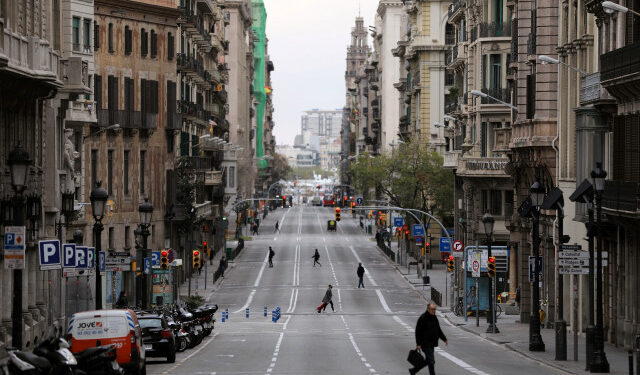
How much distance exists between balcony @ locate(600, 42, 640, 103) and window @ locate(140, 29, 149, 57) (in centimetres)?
4016

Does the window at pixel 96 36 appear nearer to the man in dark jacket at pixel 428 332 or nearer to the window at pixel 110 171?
the window at pixel 110 171

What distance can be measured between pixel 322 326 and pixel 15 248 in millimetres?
32339

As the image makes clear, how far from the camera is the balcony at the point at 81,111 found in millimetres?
52925

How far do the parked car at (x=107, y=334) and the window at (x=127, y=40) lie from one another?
44191 millimetres

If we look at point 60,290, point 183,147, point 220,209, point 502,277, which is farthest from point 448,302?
point 220,209

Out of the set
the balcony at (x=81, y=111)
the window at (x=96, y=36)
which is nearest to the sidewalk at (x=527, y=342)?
the balcony at (x=81, y=111)

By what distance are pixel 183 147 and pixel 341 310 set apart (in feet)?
64.8

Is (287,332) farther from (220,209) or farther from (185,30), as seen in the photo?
(220,209)

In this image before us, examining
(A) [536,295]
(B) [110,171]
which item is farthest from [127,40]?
(A) [536,295]

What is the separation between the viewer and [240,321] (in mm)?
63156

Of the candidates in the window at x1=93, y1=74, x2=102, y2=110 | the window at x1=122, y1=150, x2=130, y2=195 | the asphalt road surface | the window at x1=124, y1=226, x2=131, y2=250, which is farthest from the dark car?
the window at x1=122, y1=150, x2=130, y2=195

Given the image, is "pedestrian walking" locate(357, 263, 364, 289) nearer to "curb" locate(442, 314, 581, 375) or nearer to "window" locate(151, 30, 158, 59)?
"window" locate(151, 30, 158, 59)

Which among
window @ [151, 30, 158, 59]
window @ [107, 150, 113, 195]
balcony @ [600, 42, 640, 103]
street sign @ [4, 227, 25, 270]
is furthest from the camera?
window @ [151, 30, 158, 59]

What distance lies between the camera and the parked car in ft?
94.4
